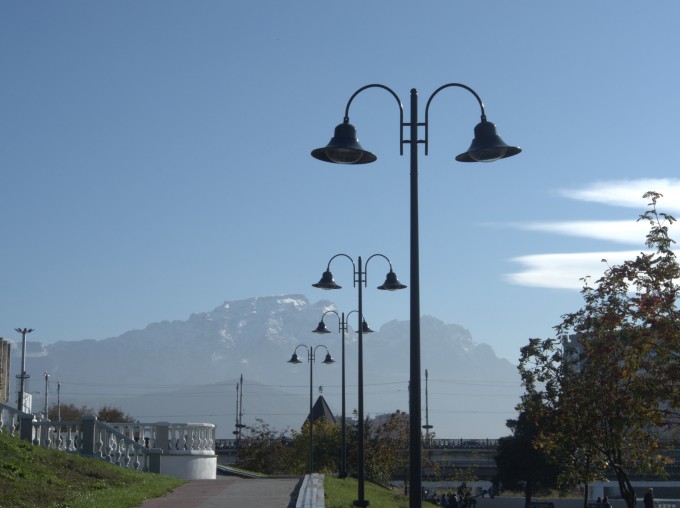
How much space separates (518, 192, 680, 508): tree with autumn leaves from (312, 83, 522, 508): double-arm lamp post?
7822 mm

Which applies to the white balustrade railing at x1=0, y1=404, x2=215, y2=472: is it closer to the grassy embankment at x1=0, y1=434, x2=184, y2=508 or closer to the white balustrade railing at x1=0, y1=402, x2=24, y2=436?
the white balustrade railing at x1=0, y1=402, x2=24, y2=436

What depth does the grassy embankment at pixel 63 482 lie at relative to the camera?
18641mm

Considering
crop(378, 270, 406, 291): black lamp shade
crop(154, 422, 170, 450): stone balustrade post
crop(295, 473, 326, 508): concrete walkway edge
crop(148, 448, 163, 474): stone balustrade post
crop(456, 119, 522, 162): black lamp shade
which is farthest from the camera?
crop(154, 422, 170, 450): stone balustrade post

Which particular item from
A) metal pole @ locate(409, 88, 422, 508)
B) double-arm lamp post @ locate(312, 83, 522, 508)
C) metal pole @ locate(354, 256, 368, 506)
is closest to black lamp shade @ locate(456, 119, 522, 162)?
double-arm lamp post @ locate(312, 83, 522, 508)

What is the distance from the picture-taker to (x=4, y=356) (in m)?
68.2

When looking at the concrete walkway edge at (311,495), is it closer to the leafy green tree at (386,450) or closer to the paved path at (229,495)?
the paved path at (229,495)

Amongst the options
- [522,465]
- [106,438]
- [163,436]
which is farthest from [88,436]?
[522,465]

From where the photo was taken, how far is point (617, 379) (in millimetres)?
28734

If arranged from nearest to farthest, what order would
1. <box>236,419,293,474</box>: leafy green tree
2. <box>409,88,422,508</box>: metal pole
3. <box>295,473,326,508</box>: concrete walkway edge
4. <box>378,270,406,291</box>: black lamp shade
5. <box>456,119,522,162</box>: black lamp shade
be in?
<box>409,88,422,508</box>: metal pole → <box>456,119,522,162</box>: black lamp shade → <box>295,473,326,508</box>: concrete walkway edge → <box>378,270,406,291</box>: black lamp shade → <box>236,419,293,474</box>: leafy green tree

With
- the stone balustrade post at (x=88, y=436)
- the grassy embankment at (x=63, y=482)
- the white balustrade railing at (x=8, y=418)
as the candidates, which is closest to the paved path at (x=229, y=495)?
the grassy embankment at (x=63, y=482)

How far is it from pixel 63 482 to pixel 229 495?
12.6 ft

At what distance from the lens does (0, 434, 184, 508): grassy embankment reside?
734 inches

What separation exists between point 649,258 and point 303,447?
44800mm

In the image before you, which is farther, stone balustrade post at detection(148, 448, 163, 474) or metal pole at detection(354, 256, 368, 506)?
stone balustrade post at detection(148, 448, 163, 474)
